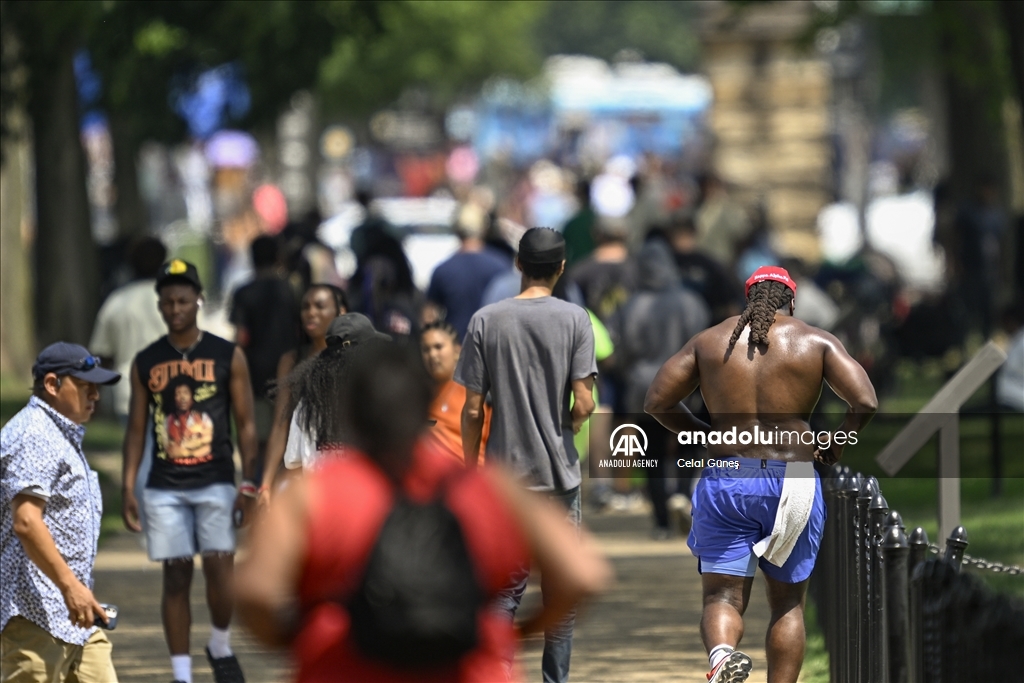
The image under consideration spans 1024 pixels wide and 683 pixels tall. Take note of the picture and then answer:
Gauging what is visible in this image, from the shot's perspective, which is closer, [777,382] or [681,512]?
[777,382]

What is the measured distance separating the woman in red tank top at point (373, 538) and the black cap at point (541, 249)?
4.07 meters

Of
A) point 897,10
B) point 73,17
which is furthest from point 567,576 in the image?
point 897,10

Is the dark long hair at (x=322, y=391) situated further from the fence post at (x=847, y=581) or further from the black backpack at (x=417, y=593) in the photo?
the black backpack at (x=417, y=593)

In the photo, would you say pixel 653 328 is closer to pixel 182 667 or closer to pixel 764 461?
pixel 182 667

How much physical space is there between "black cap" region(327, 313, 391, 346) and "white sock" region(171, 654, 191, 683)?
163 centimetres

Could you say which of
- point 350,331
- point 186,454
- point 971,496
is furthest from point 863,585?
point 971,496

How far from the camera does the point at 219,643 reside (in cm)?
911

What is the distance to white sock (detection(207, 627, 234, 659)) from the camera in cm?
908

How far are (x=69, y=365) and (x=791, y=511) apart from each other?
8.54ft

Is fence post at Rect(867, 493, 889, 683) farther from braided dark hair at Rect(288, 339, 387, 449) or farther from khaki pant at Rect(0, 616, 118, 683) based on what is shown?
khaki pant at Rect(0, 616, 118, 683)

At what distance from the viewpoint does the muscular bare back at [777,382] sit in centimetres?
761

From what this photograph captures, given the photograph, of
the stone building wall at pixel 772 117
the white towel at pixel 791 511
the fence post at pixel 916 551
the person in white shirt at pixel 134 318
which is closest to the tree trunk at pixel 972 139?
the stone building wall at pixel 772 117

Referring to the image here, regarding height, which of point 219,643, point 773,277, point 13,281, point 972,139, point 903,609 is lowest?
point 219,643

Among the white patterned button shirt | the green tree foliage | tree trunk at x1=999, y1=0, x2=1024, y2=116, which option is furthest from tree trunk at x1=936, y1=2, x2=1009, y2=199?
the white patterned button shirt
